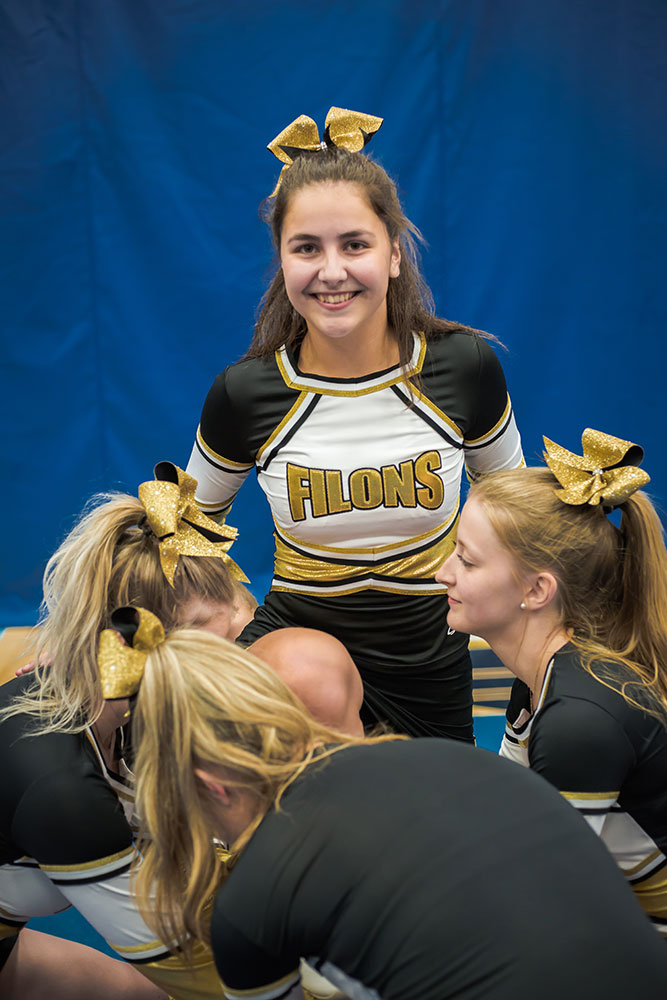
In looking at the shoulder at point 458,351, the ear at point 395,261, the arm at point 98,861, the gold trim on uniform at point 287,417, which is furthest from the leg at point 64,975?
the ear at point 395,261

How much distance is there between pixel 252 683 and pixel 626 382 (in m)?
3.30

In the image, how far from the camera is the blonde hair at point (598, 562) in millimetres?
1487

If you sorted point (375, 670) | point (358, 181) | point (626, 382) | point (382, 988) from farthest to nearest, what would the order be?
point (626, 382) → point (375, 670) → point (358, 181) → point (382, 988)

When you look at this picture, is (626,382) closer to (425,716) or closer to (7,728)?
(425,716)

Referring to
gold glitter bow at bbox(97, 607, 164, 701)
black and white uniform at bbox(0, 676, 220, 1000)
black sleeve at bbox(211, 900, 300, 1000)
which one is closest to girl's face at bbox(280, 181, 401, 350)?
gold glitter bow at bbox(97, 607, 164, 701)

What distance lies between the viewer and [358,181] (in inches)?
62.6

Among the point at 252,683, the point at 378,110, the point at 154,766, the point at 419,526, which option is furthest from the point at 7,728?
the point at 378,110

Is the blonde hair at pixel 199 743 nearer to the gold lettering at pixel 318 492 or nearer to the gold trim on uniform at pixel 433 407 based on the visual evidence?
the gold lettering at pixel 318 492

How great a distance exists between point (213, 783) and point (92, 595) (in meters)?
0.36

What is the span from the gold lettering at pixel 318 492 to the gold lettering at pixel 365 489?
0.16 ft

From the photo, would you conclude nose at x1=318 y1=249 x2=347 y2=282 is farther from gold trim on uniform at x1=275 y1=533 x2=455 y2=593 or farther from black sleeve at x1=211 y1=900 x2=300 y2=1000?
black sleeve at x1=211 y1=900 x2=300 y2=1000

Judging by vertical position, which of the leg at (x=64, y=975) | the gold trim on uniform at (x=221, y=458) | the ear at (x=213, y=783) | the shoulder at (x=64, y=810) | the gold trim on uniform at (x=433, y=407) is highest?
the gold trim on uniform at (x=433, y=407)

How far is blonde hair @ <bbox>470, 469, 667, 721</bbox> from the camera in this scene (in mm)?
1487

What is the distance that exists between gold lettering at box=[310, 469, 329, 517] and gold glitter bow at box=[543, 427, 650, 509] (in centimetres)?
37
